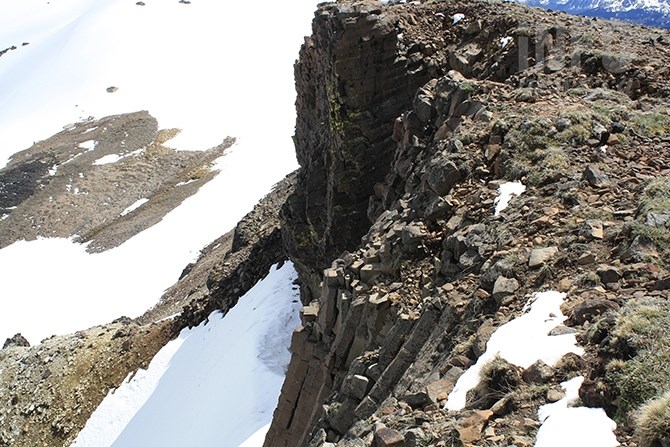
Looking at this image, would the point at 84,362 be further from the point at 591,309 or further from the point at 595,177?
the point at 591,309

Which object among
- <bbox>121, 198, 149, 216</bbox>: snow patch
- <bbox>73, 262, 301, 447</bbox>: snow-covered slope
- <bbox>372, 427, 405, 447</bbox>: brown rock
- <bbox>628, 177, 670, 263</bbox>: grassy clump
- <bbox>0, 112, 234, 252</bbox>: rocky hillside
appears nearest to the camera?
<bbox>372, 427, 405, 447</bbox>: brown rock

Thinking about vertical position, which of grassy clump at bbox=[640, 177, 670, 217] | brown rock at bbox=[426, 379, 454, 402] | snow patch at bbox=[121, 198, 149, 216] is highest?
grassy clump at bbox=[640, 177, 670, 217]

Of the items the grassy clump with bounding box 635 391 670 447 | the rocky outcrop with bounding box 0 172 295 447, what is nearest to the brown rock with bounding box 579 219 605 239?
the grassy clump with bounding box 635 391 670 447

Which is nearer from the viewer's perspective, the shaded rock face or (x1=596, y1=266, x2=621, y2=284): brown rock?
(x1=596, y1=266, x2=621, y2=284): brown rock

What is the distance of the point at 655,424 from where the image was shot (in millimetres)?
5785

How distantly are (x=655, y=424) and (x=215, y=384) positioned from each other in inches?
908

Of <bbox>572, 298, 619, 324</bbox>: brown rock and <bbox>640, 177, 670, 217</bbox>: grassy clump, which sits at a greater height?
<bbox>640, 177, 670, 217</bbox>: grassy clump

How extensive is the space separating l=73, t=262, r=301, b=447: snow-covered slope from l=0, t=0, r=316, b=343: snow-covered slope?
52.6 feet

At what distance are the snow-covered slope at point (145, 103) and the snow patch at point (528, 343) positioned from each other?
4101cm

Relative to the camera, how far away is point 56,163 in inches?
3248

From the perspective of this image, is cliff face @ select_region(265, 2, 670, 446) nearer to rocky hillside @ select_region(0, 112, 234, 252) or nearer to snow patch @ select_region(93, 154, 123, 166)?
rocky hillside @ select_region(0, 112, 234, 252)

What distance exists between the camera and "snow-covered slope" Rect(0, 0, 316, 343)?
5150 centimetres

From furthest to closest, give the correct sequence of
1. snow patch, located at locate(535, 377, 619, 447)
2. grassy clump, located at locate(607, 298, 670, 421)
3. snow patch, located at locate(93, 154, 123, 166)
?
1. snow patch, located at locate(93, 154, 123, 166)
2. grassy clump, located at locate(607, 298, 670, 421)
3. snow patch, located at locate(535, 377, 619, 447)

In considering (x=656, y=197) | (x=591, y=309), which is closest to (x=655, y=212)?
(x=656, y=197)
